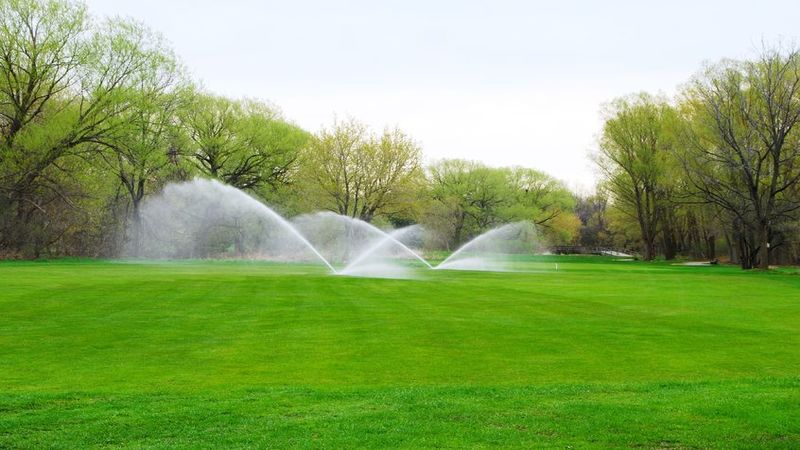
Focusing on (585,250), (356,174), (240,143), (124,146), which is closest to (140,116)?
(124,146)

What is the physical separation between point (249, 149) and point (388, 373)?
199 feet

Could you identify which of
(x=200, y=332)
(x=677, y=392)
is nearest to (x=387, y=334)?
(x=200, y=332)

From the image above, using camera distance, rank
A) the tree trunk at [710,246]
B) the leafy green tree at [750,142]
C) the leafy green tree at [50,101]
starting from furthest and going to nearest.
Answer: the tree trunk at [710,246] → the leafy green tree at [750,142] → the leafy green tree at [50,101]

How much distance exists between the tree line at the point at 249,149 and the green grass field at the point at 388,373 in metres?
31.9

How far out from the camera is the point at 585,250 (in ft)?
403

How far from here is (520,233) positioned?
99.8 m

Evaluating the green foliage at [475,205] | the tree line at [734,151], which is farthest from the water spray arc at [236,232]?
the green foliage at [475,205]

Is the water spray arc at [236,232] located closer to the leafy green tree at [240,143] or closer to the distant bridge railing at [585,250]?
the leafy green tree at [240,143]

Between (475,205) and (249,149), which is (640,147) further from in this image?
(249,149)

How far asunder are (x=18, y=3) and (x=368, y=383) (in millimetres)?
48035

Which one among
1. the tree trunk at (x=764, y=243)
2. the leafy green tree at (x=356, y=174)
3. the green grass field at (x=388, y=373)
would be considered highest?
the leafy green tree at (x=356, y=174)

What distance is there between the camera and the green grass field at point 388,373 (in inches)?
306

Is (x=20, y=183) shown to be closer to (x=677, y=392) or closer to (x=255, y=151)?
(x=255, y=151)

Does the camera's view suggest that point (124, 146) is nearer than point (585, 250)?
Yes
